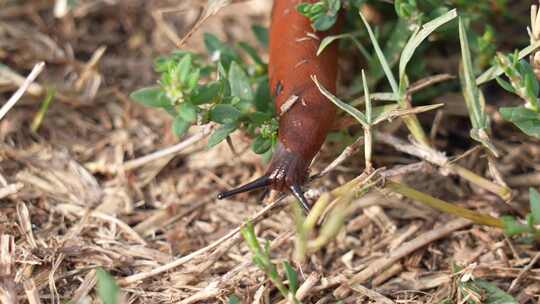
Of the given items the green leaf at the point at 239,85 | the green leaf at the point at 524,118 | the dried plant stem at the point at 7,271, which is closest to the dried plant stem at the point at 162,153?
the green leaf at the point at 239,85

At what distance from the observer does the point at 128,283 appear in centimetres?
312

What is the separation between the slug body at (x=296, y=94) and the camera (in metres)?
3.18

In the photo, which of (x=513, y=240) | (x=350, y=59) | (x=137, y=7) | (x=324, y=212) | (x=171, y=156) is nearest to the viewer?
(x=324, y=212)

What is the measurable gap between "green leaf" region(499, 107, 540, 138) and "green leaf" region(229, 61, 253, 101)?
3.75 feet

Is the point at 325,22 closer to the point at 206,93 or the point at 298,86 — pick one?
the point at 298,86

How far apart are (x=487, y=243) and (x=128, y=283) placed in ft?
5.34

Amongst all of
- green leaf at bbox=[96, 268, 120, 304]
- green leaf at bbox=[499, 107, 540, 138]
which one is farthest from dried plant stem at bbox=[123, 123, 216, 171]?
green leaf at bbox=[499, 107, 540, 138]

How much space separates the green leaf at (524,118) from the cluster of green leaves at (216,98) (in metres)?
0.99

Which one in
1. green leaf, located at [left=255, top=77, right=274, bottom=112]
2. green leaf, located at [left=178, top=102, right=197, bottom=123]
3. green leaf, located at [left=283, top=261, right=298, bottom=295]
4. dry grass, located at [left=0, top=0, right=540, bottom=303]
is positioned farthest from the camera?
green leaf, located at [left=255, top=77, right=274, bottom=112]

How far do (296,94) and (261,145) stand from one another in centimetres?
28

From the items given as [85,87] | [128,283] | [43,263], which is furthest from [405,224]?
[85,87]

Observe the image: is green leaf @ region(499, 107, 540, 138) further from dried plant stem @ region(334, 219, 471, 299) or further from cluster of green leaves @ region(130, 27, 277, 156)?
cluster of green leaves @ region(130, 27, 277, 156)

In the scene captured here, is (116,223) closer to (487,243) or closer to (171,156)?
(171,156)

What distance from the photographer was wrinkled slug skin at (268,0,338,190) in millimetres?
3180
